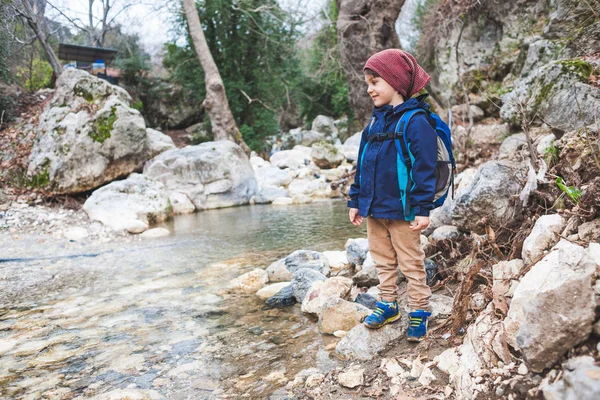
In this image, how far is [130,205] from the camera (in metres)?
6.58

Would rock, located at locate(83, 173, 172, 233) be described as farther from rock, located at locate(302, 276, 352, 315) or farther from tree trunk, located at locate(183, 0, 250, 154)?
tree trunk, located at locate(183, 0, 250, 154)

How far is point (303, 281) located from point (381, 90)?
1.64m

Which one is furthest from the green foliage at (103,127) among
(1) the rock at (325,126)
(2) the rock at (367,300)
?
(1) the rock at (325,126)

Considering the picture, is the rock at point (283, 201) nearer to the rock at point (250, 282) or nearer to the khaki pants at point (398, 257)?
the rock at point (250, 282)

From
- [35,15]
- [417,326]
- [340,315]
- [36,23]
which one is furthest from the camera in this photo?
[36,23]

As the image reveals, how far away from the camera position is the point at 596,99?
10.6 ft

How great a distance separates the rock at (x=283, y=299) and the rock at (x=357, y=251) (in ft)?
2.53

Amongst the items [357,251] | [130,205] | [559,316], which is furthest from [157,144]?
[559,316]

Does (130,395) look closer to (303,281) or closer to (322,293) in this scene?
(322,293)

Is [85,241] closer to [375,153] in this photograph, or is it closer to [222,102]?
[375,153]

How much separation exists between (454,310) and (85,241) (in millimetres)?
5109

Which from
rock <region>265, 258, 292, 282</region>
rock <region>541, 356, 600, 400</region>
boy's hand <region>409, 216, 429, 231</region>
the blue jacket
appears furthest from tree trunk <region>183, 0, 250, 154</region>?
rock <region>541, 356, 600, 400</region>

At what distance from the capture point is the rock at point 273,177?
414 inches

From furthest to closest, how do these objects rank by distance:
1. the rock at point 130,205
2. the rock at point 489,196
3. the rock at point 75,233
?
the rock at point 130,205 < the rock at point 75,233 < the rock at point 489,196
